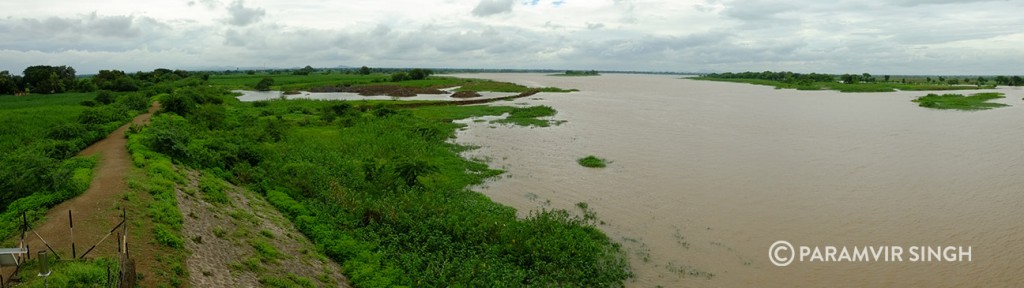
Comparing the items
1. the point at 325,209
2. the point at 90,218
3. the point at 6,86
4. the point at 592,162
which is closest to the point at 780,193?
the point at 592,162

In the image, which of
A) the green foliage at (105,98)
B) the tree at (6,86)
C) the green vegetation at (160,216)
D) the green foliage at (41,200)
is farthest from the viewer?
the tree at (6,86)

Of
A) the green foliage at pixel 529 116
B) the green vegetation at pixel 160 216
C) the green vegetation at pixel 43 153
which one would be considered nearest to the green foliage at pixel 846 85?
the green foliage at pixel 529 116

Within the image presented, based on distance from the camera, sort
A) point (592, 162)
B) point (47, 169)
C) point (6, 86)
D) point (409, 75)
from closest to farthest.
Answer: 1. point (47, 169)
2. point (592, 162)
3. point (6, 86)
4. point (409, 75)

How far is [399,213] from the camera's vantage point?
604 inches

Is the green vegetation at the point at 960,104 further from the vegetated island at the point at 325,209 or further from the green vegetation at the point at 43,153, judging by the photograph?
the green vegetation at the point at 43,153

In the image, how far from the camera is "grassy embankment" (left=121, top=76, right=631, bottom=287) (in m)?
12.4

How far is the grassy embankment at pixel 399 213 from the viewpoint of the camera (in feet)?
40.5

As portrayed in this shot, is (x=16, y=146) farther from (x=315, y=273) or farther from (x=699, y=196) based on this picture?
(x=699, y=196)

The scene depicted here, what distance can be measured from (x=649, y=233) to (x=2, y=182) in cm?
1657

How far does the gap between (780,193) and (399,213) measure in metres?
14.0

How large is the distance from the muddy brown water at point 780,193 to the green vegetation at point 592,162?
0.60 m

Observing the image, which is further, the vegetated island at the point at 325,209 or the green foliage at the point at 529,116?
the green foliage at the point at 529,116

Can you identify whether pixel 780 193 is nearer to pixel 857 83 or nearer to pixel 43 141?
pixel 43 141

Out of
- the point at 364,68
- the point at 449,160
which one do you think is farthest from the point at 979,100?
the point at 364,68
